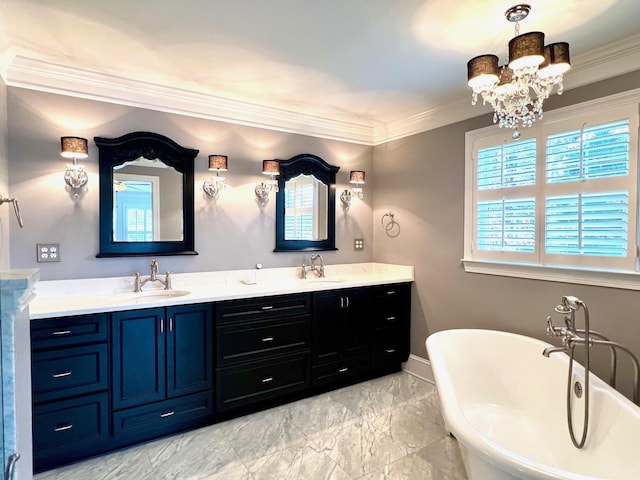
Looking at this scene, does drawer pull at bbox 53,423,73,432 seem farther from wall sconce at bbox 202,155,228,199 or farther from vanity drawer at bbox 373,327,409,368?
vanity drawer at bbox 373,327,409,368

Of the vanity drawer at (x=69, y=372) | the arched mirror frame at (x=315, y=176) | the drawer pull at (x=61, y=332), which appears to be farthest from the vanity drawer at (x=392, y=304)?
the drawer pull at (x=61, y=332)

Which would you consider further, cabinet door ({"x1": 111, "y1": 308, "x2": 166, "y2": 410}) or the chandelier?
cabinet door ({"x1": 111, "y1": 308, "x2": 166, "y2": 410})

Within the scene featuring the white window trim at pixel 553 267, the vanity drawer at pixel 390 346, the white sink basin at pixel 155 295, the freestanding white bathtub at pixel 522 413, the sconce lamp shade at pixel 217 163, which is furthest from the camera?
the vanity drawer at pixel 390 346

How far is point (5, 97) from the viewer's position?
2406 mm

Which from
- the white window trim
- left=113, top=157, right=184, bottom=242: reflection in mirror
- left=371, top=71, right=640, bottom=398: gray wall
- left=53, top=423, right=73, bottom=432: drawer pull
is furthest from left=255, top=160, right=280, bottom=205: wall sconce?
left=53, top=423, right=73, bottom=432: drawer pull

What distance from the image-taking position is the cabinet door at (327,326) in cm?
314

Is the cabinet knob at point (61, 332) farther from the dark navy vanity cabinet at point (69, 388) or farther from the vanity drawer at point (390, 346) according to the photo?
the vanity drawer at point (390, 346)

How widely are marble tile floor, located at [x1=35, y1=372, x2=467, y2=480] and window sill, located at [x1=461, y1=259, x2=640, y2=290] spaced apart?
4.05 ft

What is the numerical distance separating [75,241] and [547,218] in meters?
3.47

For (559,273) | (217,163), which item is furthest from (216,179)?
(559,273)

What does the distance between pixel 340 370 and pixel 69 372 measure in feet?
6.77

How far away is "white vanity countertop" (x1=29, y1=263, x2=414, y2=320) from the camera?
233 centimetres

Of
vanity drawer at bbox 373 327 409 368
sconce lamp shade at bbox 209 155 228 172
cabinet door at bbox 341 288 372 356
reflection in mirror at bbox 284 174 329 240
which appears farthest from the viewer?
reflection in mirror at bbox 284 174 329 240

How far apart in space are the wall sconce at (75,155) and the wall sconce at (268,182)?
138 centimetres
